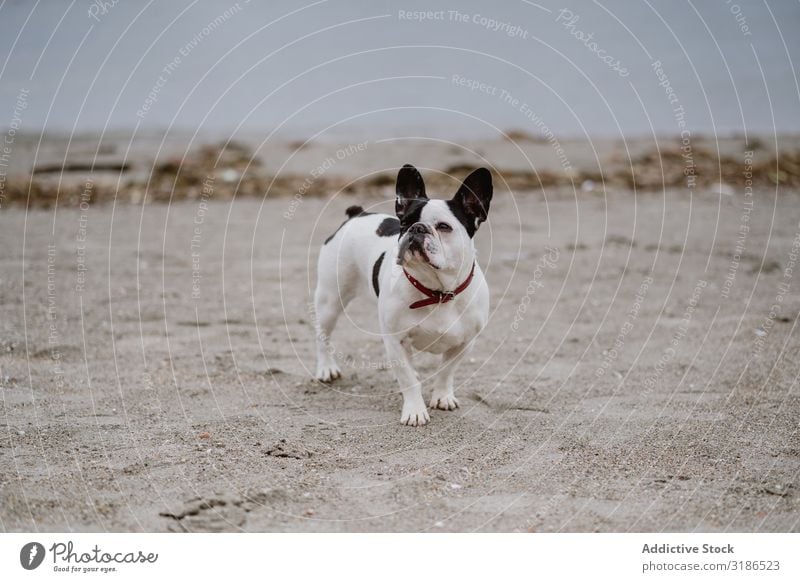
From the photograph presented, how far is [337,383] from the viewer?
7145 mm

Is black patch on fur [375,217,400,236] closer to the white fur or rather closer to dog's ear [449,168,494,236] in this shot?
the white fur

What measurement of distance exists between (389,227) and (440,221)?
1125mm

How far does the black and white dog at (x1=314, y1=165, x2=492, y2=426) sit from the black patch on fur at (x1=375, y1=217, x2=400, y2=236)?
0.01m

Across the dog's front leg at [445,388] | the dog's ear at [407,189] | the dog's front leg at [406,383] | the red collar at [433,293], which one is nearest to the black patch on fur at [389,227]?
the dog's ear at [407,189]

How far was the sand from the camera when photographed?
4707 millimetres

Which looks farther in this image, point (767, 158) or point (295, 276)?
point (767, 158)

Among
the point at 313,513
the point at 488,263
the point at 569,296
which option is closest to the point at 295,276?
the point at 488,263

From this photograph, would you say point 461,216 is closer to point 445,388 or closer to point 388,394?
point 445,388

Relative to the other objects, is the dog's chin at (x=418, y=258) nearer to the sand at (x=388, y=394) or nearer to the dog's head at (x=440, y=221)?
the dog's head at (x=440, y=221)

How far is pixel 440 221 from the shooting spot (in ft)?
18.2

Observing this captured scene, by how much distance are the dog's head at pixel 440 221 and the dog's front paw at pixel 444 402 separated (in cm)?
132
